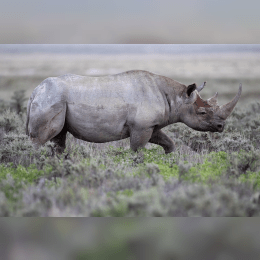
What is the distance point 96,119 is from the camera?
5.80m

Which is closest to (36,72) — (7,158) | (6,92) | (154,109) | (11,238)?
(6,92)

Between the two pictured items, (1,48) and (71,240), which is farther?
(1,48)

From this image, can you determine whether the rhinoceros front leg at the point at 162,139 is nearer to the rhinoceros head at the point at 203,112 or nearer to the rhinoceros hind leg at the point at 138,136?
the rhinoceros head at the point at 203,112

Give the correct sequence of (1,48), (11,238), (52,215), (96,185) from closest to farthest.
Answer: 1. (11,238)
2. (52,215)
3. (96,185)
4. (1,48)

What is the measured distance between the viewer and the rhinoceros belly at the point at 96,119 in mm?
5750

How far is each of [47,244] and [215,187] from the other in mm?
2164

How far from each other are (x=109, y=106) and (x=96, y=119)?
1.04 feet

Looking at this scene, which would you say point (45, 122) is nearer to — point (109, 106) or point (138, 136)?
point (109, 106)

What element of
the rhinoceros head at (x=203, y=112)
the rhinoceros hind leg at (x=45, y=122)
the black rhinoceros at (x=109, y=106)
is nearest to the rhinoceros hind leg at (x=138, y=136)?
the black rhinoceros at (x=109, y=106)

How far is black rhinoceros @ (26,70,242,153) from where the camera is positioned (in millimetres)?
5637

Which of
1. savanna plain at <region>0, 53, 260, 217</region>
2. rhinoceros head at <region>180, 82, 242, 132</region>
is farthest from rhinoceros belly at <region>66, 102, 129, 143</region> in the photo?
rhinoceros head at <region>180, 82, 242, 132</region>

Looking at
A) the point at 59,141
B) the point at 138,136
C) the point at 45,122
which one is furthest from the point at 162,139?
the point at 45,122

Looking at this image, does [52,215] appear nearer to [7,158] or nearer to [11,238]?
[11,238]

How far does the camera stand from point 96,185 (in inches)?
182
